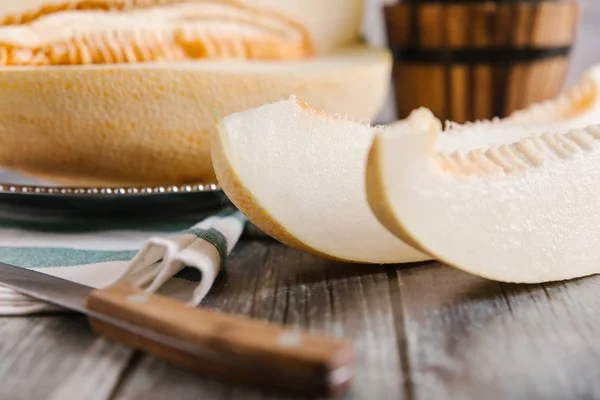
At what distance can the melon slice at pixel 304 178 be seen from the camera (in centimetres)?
45

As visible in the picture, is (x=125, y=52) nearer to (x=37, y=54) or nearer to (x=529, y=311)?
(x=37, y=54)

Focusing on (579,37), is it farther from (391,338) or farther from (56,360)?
(56,360)

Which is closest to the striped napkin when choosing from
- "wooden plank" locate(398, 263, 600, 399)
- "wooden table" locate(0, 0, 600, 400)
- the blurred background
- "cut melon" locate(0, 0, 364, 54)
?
"wooden table" locate(0, 0, 600, 400)

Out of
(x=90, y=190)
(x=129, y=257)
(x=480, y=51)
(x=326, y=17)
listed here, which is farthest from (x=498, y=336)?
(x=480, y=51)

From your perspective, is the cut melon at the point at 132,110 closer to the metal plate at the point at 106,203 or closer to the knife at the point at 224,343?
the metal plate at the point at 106,203

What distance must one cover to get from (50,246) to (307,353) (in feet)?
1.18

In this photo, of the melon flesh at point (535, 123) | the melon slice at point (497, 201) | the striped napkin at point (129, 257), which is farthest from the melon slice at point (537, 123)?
the striped napkin at point (129, 257)

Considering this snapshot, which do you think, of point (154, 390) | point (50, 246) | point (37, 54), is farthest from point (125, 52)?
point (154, 390)

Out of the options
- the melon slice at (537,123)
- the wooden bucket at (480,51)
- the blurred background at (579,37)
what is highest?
the melon slice at (537,123)

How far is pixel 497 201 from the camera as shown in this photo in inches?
17.2

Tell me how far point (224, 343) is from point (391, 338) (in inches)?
4.8

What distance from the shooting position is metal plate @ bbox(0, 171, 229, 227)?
0.62 meters

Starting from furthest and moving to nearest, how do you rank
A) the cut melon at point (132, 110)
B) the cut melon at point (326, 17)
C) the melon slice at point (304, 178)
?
the cut melon at point (326, 17), the cut melon at point (132, 110), the melon slice at point (304, 178)

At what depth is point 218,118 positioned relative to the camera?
1.46 feet
